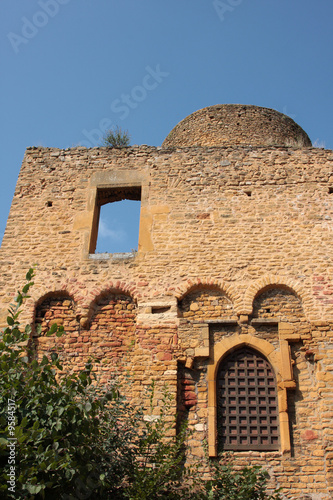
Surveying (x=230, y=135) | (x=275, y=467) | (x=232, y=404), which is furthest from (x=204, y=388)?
(x=230, y=135)

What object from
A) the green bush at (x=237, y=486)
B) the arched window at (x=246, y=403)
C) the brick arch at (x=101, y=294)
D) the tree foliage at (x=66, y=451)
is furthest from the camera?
the brick arch at (x=101, y=294)

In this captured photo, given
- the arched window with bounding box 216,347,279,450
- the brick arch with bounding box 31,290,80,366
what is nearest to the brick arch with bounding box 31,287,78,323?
the brick arch with bounding box 31,290,80,366

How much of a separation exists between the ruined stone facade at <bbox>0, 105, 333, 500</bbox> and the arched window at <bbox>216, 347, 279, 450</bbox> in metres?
0.02

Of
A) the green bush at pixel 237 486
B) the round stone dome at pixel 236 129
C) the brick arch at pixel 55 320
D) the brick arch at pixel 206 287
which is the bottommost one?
the green bush at pixel 237 486

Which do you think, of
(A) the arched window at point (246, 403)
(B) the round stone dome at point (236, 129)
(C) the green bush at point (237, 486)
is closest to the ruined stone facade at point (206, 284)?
(A) the arched window at point (246, 403)

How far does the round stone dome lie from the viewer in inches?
473

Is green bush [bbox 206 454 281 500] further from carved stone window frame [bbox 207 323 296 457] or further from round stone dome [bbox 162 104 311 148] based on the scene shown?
round stone dome [bbox 162 104 311 148]

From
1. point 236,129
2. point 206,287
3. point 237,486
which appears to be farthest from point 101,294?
point 236,129

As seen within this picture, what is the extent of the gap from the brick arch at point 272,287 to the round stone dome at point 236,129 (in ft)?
14.0

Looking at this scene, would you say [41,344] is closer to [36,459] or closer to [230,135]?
[36,459]

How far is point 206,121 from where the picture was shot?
12539 millimetres

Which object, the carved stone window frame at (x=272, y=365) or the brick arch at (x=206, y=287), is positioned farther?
the brick arch at (x=206, y=287)

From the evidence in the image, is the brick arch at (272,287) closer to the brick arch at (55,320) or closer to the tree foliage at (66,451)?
the tree foliage at (66,451)

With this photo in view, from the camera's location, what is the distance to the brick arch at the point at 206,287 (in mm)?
8859
